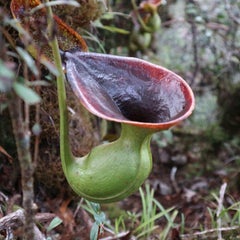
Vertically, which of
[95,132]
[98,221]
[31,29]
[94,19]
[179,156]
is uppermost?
[31,29]

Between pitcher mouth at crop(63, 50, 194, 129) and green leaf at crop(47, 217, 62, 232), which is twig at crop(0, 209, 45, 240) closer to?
green leaf at crop(47, 217, 62, 232)

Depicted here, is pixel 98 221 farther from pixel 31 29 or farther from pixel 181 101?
pixel 31 29

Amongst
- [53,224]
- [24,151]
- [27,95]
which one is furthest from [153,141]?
[27,95]

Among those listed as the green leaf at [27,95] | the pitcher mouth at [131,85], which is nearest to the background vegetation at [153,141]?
the green leaf at [27,95]

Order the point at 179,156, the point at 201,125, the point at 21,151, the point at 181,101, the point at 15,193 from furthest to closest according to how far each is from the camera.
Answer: the point at 201,125 < the point at 179,156 < the point at 15,193 < the point at 181,101 < the point at 21,151

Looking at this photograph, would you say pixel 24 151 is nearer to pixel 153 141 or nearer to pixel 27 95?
pixel 27 95

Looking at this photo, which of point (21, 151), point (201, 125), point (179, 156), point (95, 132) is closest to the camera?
point (21, 151)

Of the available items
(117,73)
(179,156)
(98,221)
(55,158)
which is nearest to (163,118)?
(117,73)

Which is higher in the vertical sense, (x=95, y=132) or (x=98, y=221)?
(x=98, y=221)
